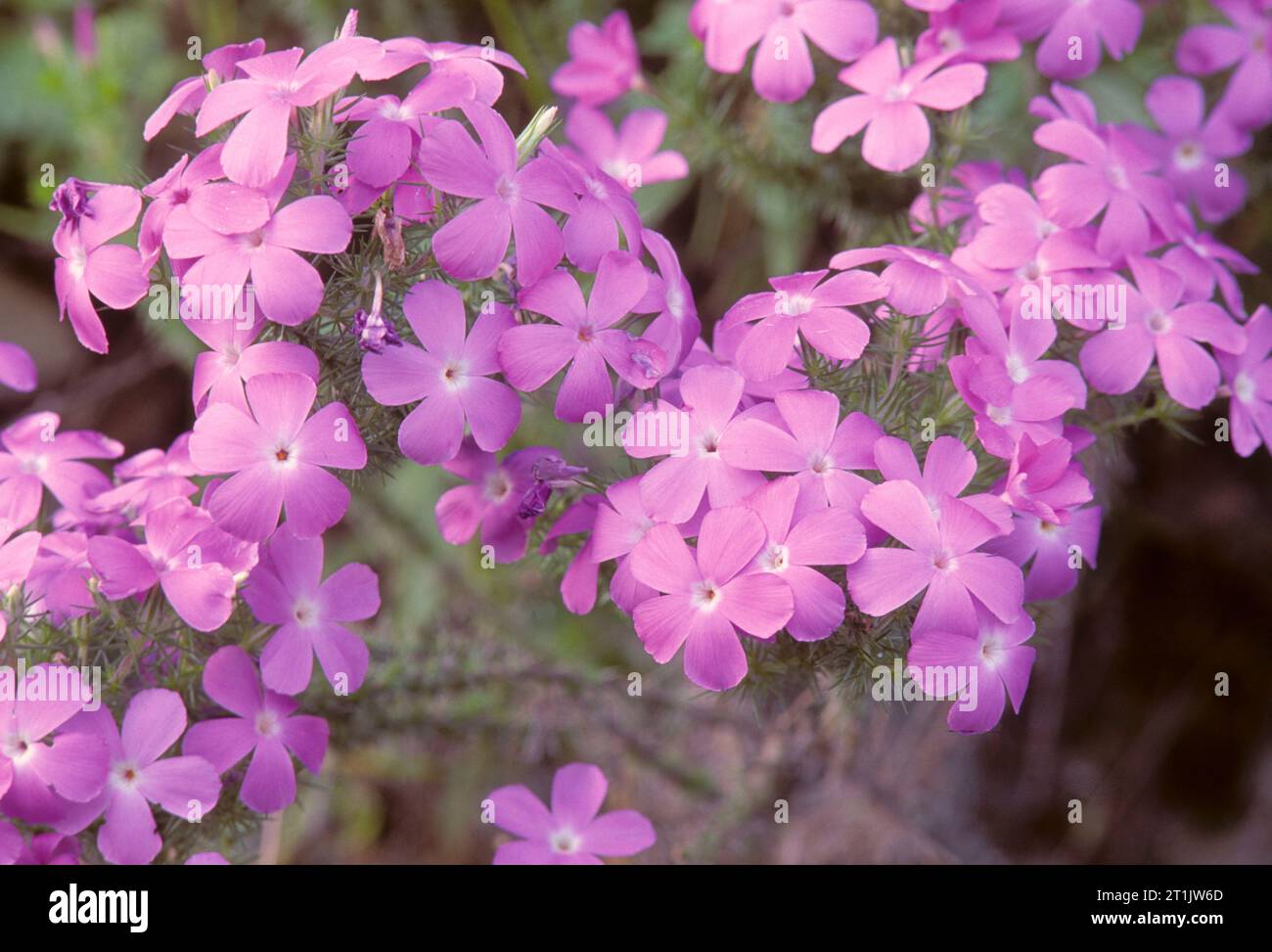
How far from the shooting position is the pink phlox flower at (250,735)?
4.75 ft

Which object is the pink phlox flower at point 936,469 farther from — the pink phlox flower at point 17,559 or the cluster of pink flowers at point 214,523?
the pink phlox flower at point 17,559

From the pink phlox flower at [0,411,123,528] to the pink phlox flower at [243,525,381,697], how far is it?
1.15 feet

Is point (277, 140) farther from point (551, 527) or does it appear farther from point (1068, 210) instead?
point (1068, 210)

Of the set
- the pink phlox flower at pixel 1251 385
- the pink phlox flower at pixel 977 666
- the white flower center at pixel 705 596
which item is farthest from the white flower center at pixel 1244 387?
the white flower center at pixel 705 596

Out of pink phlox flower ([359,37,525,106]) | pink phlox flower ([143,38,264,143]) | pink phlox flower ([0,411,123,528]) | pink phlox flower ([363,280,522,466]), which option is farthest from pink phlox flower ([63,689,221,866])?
pink phlox flower ([359,37,525,106])

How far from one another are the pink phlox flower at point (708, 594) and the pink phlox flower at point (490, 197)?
35 cm

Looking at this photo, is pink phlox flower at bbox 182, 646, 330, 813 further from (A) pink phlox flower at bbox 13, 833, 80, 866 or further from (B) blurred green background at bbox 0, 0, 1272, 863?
(B) blurred green background at bbox 0, 0, 1272, 863

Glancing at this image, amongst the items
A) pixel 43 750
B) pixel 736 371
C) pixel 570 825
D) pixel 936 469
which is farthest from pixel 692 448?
pixel 43 750

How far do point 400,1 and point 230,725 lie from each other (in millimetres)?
1836

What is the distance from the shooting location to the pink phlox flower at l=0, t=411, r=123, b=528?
1602 millimetres

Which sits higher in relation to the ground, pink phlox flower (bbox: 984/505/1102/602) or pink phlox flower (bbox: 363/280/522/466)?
pink phlox flower (bbox: 363/280/522/466)

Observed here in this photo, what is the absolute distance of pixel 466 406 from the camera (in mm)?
1339

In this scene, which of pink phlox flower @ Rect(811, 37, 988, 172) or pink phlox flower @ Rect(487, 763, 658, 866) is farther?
pink phlox flower @ Rect(811, 37, 988, 172)

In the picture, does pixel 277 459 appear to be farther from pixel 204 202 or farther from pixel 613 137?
pixel 613 137
